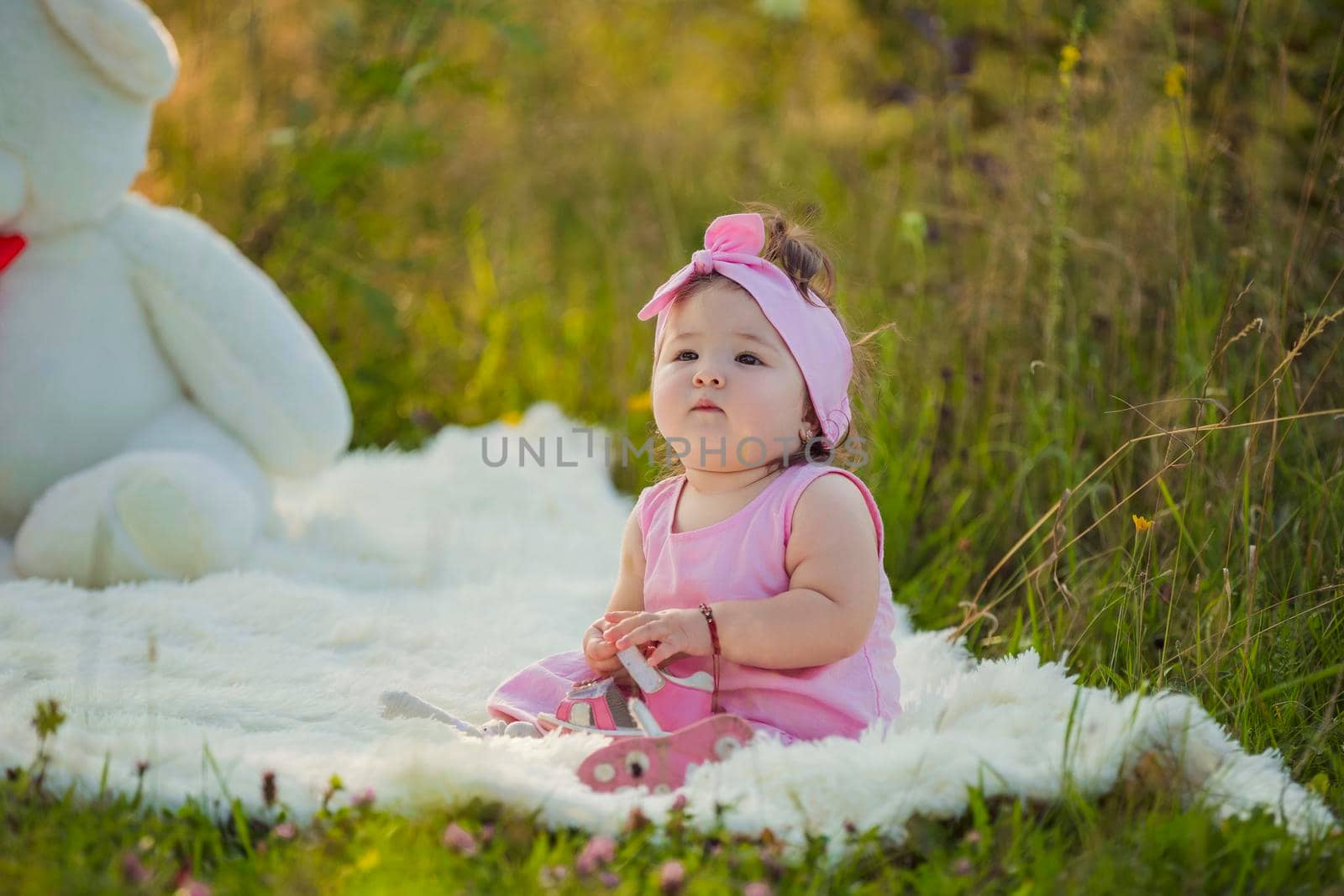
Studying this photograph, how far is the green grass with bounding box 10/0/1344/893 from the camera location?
4.53 ft

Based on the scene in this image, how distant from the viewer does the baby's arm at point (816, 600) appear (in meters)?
1.65

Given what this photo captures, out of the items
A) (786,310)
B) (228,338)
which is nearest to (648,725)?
(786,310)

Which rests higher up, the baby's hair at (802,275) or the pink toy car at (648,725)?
the baby's hair at (802,275)

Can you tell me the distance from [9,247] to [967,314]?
2016mm

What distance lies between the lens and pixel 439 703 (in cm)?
193

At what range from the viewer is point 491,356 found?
383cm

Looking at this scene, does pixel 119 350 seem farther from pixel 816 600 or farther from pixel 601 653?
pixel 816 600

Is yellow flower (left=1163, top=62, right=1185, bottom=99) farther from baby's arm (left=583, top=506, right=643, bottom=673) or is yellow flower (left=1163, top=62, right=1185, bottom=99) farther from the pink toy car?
the pink toy car

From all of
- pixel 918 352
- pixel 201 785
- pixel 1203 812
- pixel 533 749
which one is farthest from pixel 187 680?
pixel 918 352

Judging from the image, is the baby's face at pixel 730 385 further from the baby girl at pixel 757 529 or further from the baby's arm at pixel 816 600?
the baby's arm at pixel 816 600

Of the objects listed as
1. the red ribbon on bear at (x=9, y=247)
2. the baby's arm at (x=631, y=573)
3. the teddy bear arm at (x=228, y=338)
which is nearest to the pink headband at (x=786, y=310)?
the baby's arm at (x=631, y=573)

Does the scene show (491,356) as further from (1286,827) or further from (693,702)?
(1286,827)

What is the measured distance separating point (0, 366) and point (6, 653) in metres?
0.74

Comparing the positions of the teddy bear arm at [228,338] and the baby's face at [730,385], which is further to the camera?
the teddy bear arm at [228,338]
